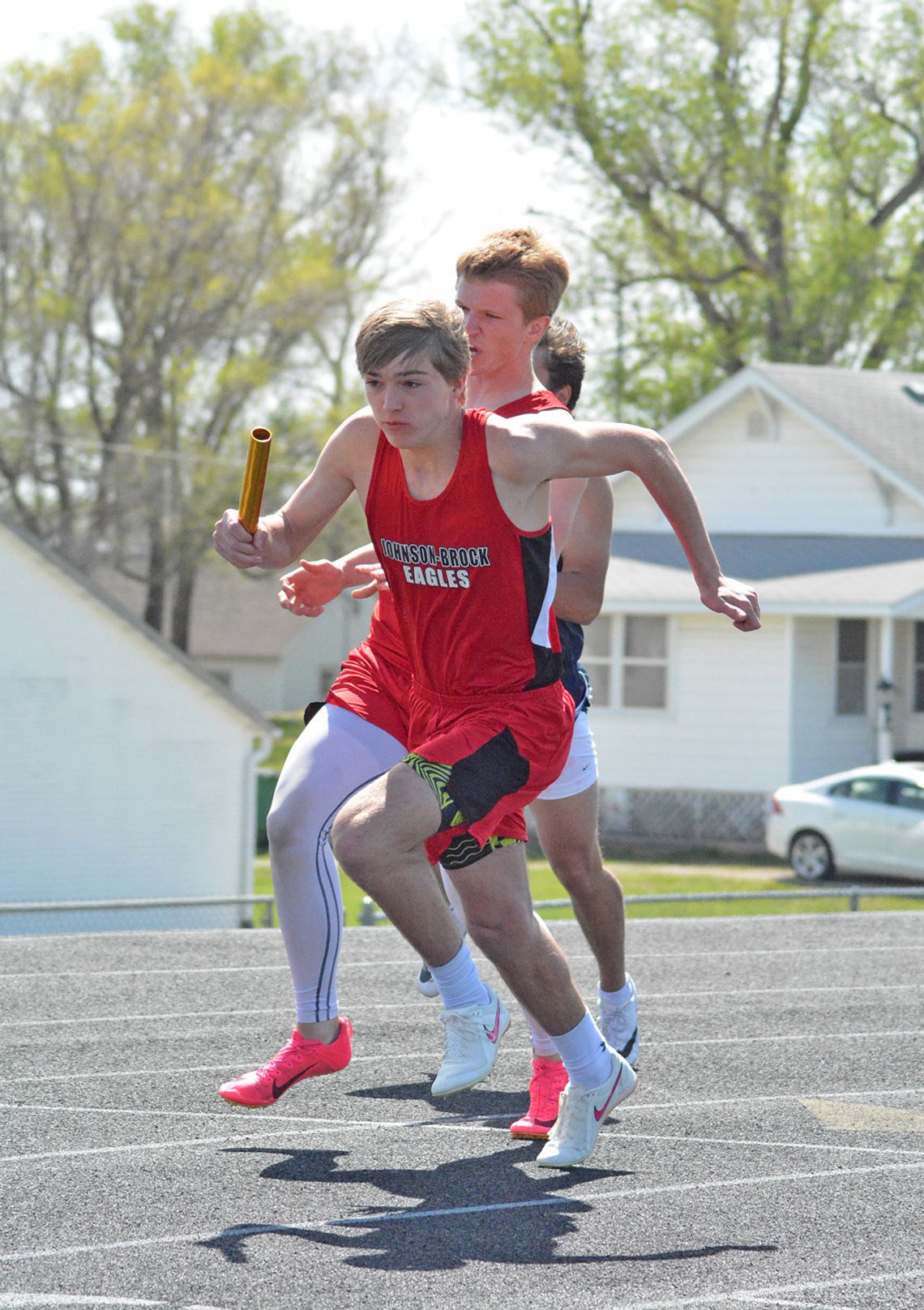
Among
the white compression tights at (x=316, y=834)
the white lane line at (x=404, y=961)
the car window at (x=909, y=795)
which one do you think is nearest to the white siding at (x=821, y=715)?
the car window at (x=909, y=795)

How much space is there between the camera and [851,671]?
26.8 meters

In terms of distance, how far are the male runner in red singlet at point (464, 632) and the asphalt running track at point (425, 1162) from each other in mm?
453

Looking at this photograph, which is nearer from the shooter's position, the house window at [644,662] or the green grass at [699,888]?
the green grass at [699,888]

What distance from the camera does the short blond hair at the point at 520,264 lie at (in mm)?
4668

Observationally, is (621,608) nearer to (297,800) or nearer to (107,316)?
(107,316)

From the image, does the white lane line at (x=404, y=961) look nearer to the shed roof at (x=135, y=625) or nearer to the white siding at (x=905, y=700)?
the shed roof at (x=135, y=625)

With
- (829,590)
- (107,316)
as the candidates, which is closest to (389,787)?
(829,590)

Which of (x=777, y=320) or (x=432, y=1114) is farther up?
(x=777, y=320)

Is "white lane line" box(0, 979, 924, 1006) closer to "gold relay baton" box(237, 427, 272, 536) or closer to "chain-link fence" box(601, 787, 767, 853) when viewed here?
"gold relay baton" box(237, 427, 272, 536)

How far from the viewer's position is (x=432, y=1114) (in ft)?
16.6

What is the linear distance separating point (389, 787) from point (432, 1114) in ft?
4.67

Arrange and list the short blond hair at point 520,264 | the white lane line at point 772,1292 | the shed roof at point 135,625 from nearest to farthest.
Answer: the white lane line at point 772,1292 < the short blond hair at point 520,264 < the shed roof at point 135,625

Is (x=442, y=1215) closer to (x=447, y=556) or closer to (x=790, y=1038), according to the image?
(x=447, y=556)

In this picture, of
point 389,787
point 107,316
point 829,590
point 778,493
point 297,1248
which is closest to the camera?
point 297,1248
